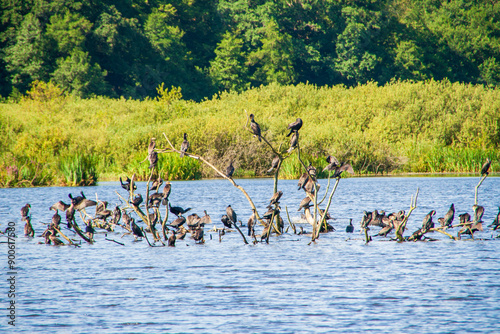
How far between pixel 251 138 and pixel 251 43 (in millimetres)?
33667

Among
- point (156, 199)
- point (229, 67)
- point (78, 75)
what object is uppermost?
point (229, 67)

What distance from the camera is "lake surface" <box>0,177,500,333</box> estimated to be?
639 cm

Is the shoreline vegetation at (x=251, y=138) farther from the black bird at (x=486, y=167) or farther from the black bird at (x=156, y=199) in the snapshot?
the black bird at (x=486, y=167)

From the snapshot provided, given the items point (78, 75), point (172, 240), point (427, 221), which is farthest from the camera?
point (78, 75)

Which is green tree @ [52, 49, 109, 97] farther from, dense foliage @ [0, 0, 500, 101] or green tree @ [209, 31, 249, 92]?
green tree @ [209, 31, 249, 92]

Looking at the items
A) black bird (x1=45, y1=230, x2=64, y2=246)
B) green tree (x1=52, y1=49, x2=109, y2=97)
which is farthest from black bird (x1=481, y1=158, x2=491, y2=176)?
green tree (x1=52, y1=49, x2=109, y2=97)

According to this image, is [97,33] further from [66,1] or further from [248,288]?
[248,288]

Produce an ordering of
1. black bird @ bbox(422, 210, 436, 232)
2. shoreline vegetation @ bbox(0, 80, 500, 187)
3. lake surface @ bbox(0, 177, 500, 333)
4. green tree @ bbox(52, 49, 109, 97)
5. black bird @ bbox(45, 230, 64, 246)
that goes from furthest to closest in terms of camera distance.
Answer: green tree @ bbox(52, 49, 109, 97) → shoreline vegetation @ bbox(0, 80, 500, 187) → black bird @ bbox(45, 230, 64, 246) → black bird @ bbox(422, 210, 436, 232) → lake surface @ bbox(0, 177, 500, 333)

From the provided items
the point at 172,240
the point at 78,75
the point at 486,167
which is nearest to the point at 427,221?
the point at 486,167

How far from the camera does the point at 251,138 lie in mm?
32469

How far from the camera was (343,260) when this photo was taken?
9656 millimetres

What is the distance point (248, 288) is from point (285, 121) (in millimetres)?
26878

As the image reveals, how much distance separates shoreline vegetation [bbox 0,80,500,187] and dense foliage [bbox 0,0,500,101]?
12509 mm

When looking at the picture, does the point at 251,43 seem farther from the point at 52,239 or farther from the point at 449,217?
the point at 449,217
